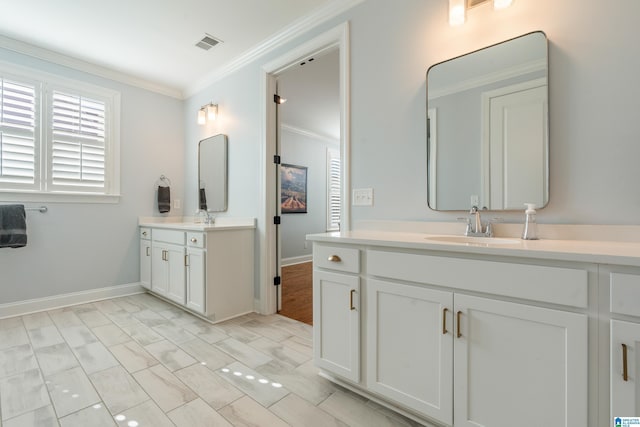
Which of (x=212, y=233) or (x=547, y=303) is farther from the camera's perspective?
(x=212, y=233)

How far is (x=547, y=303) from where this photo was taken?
99cm

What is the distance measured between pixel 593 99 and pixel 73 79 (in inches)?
169

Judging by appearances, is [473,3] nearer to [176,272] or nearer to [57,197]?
[176,272]

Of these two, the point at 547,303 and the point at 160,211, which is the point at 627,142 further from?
the point at 160,211

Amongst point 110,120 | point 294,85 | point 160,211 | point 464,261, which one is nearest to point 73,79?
point 110,120

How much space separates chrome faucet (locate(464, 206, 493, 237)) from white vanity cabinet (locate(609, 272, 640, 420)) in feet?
2.20

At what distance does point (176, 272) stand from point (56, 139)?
6.02ft

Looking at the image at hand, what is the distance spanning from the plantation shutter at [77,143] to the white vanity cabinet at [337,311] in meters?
2.94

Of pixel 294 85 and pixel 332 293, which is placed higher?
pixel 294 85

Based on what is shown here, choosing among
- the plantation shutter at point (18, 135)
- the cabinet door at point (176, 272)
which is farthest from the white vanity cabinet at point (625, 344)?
the plantation shutter at point (18, 135)

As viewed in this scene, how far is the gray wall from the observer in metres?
2.82

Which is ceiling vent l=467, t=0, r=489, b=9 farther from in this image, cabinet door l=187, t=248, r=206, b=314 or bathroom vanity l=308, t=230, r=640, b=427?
cabinet door l=187, t=248, r=206, b=314

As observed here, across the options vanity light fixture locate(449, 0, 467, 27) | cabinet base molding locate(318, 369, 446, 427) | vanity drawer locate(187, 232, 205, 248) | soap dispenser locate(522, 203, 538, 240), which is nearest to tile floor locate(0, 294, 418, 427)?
cabinet base molding locate(318, 369, 446, 427)

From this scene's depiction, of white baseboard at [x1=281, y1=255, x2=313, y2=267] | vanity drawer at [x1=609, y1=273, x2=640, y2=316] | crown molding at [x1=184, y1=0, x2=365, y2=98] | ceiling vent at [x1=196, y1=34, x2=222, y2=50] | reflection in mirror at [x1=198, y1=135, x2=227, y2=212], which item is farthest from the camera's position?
white baseboard at [x1=281, y1=255, x2=313, y2=267]
